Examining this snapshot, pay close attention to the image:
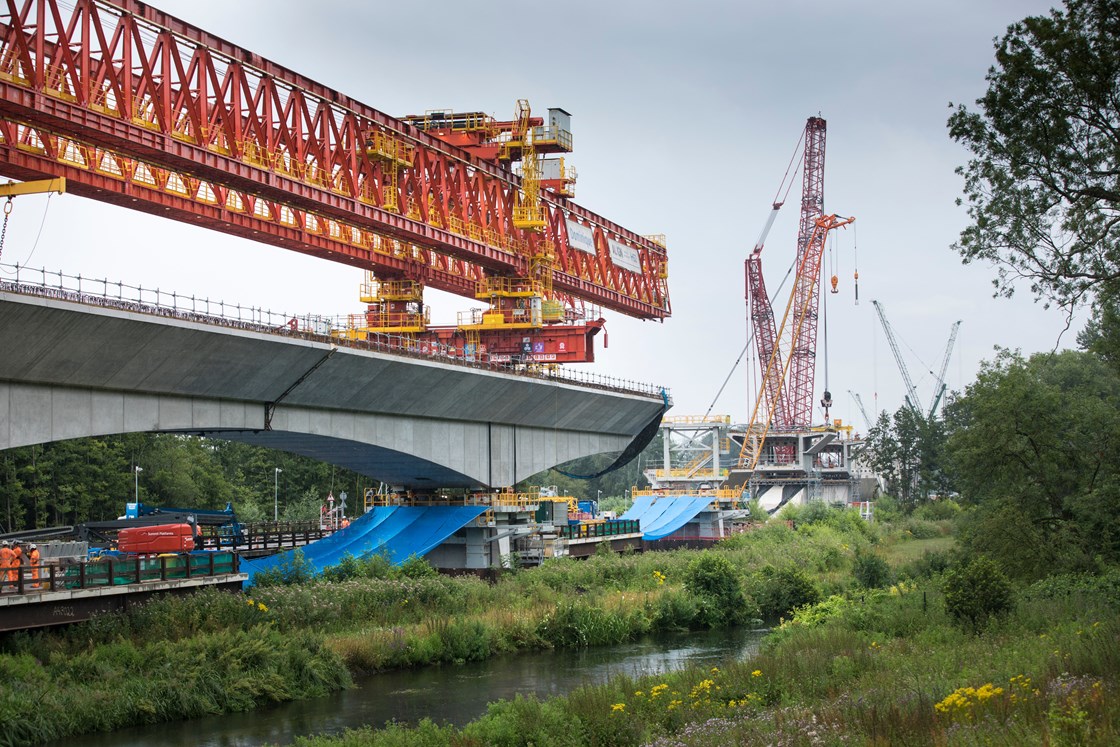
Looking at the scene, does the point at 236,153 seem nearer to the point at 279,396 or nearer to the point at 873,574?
the point at 279,396

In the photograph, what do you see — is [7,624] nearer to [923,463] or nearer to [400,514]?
[400,514]

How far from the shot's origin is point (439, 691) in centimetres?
3181

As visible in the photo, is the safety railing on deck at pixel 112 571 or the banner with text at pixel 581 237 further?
the banner with text at pixel 581 237

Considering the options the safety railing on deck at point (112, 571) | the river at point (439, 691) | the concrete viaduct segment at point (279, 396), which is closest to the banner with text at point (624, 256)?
the concrete viaduct segment at point (279, 396)

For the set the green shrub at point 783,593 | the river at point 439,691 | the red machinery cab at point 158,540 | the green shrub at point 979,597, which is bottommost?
the river at point 439,691

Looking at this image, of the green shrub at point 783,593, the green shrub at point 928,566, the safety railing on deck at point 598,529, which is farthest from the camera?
the safety railing on deck at point 598,529

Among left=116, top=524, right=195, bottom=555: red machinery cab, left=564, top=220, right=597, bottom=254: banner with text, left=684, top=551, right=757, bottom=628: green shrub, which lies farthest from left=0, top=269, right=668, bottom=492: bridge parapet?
left=684, top=551, right=757, bottom=628: green shrub

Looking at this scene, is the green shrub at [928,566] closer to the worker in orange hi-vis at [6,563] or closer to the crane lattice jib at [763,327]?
the worker in orange hi-vis at [6,563]

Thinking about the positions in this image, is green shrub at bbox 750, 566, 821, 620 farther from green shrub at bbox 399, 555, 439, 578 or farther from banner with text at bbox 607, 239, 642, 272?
banner with text at bbox 607, 239, 642, 272

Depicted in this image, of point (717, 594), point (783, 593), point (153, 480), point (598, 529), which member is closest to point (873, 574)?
point (783, 593)

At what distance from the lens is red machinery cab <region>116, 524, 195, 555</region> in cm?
3762

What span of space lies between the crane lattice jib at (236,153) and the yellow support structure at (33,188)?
175 cm

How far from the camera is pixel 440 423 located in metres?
52.6

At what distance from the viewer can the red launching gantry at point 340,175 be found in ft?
114
